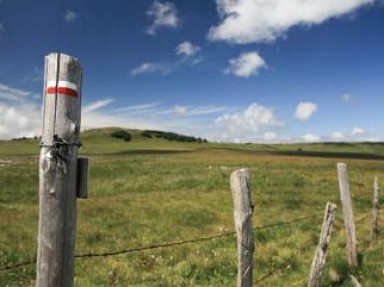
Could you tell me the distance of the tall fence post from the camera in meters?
4.76

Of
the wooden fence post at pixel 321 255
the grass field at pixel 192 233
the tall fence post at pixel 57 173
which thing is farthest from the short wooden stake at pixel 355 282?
the tall fence post at pixel 57 173

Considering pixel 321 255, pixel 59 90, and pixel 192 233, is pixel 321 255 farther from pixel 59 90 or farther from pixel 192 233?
pixel 192 233

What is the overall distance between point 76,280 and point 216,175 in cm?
2491

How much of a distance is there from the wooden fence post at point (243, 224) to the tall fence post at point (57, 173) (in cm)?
335

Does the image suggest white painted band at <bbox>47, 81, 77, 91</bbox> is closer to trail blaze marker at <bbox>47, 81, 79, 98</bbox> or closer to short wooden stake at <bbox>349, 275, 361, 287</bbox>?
trail blaze marker at <bbox>47, 81, 79, 98</bbox>

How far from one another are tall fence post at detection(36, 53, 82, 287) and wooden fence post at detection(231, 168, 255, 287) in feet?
11.0

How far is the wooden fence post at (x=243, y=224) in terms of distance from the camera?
7.63 metres

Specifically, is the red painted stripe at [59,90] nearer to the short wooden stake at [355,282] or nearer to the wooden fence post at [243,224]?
the wooden fence post at [243,224]

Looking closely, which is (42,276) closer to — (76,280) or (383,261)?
(76,280)

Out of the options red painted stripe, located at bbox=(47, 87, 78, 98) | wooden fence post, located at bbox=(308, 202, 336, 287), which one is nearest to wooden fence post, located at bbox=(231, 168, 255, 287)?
wooden fence post, located at bbox=(308, 202, 336, 287)

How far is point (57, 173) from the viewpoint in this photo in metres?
4.76

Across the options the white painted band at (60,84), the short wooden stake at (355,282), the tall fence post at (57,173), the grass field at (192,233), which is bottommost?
the grass field at (192,233)

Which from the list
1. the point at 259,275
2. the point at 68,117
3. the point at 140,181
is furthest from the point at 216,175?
the point at 68,117

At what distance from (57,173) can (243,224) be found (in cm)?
372
